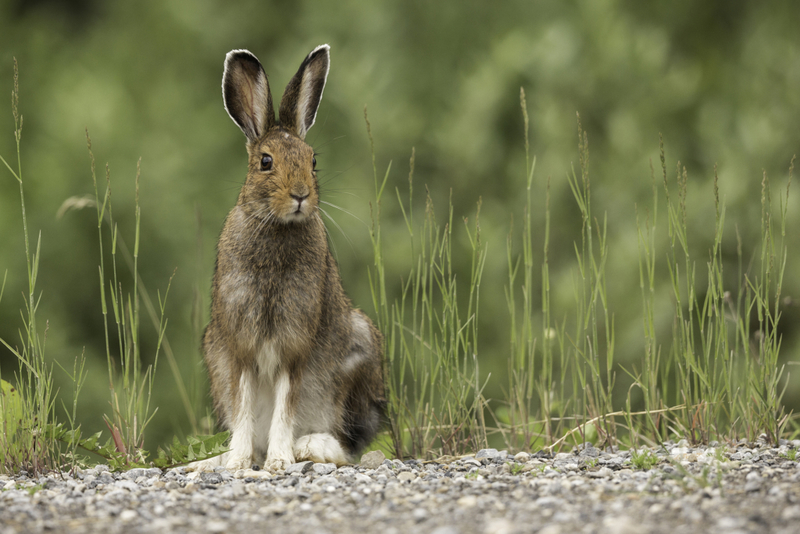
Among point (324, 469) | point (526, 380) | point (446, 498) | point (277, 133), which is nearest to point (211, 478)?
point (324, 469)

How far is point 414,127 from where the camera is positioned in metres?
8.45

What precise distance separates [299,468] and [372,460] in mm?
425

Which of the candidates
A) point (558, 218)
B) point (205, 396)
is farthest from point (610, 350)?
point (558, 218)

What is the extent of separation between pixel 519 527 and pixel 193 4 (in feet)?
28.0

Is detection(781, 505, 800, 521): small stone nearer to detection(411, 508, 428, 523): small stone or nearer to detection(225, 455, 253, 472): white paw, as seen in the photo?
detection(411, 508, 428, 523): small stone

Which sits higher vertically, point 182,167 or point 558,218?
point 182,167

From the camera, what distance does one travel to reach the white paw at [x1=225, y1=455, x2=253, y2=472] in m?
4.55

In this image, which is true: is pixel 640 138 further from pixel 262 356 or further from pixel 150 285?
pixel 150 285

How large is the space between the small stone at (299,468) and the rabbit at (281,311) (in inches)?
3.4

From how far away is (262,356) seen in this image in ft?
15.6

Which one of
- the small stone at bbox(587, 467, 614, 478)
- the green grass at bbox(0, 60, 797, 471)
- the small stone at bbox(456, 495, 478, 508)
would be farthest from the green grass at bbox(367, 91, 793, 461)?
the small stone at bbox(456, 495, 478, 508)

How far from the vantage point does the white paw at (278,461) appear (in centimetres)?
448

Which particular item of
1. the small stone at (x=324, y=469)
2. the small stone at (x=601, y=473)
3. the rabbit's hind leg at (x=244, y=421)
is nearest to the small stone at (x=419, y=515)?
the small stone at (x=601, y=473)

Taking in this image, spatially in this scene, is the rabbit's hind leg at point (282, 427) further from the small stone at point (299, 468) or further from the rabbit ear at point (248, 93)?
the rabbit ear at point (248, 93)
